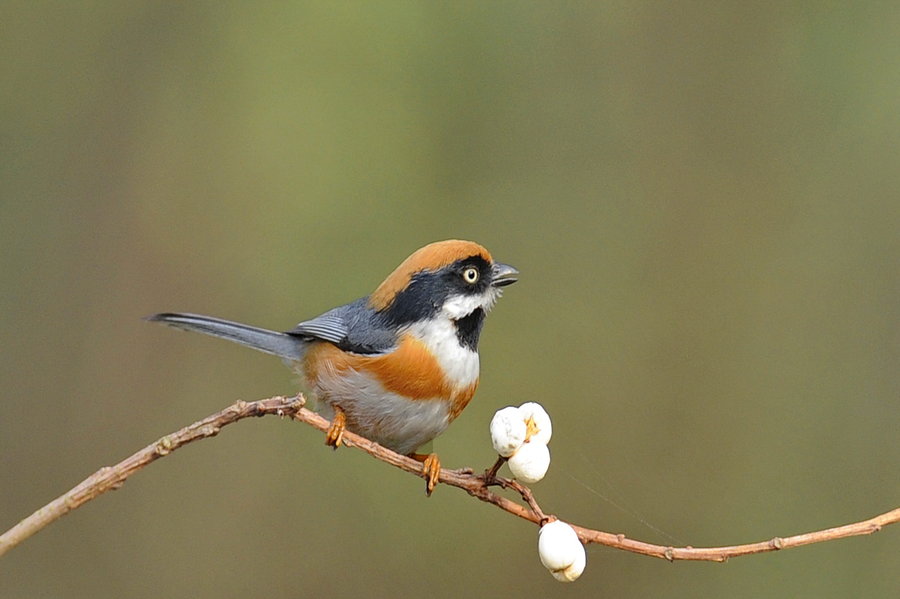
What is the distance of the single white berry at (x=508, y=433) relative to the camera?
6.88 feet

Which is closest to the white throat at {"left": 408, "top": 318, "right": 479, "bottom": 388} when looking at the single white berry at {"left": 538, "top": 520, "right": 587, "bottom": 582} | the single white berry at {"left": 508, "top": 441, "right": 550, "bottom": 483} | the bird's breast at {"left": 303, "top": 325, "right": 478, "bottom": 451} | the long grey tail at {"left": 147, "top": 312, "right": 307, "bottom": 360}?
the bird's breast at {"left": 303, "top": 325, "right": 478, "bottom": 451}

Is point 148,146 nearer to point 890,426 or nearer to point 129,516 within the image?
point 129,516

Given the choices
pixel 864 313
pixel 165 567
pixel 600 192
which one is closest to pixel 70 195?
pixel 165 567

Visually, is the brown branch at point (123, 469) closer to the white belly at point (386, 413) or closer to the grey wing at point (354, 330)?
the white belly at point (386, 413)

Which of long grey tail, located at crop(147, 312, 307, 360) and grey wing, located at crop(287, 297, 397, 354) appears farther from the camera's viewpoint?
long grey tail, located at crop(147, 312, 307, 360)

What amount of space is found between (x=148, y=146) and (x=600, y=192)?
240 cm

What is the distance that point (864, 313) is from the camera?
5.04 metres

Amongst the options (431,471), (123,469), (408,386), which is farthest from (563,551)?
(408,386)

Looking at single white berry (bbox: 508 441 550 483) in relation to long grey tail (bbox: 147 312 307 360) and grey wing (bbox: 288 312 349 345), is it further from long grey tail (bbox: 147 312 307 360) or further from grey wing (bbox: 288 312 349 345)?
long grey tail (bbox: 147 312 307 360)

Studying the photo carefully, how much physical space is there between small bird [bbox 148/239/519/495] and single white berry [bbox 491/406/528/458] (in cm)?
85

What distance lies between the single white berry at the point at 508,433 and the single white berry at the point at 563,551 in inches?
7.3

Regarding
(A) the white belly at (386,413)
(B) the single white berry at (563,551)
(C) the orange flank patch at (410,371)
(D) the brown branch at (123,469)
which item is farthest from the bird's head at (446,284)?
(D) the brown branch at (123,469)

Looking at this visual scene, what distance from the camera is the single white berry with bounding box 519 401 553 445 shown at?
7.00 feet

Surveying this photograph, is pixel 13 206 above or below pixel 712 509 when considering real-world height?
above
